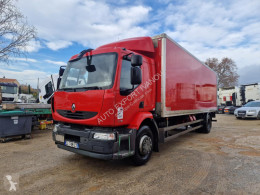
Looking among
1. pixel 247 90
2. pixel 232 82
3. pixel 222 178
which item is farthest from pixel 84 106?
pixel 232 82

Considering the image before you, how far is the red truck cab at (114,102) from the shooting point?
321 cm

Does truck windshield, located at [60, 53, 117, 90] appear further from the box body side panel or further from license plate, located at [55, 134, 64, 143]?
the box body side panel

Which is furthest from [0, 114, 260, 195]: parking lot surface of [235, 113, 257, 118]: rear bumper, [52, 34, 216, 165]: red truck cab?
[235, 113, 257, 118]: rear bumper

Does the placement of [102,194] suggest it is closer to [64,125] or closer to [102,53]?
[64,125]

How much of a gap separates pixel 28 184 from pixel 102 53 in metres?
2.86

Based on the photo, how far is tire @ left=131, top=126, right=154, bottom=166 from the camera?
3738 millimetres

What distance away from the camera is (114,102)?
3217 millimetres

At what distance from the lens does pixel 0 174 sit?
139 inches

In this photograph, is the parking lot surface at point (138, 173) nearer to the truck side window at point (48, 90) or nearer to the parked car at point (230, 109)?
the truck side window at point (48, 90)

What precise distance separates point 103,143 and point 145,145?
118 centimetres

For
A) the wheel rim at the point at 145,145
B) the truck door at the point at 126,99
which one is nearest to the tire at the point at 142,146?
the wheel rim at the point at 145,145

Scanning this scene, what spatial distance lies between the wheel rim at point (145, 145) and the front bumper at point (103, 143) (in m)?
0.37

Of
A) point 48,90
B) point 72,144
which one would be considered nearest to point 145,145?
point 72,144

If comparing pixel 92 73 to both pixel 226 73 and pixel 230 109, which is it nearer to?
→ pixel 230 109
